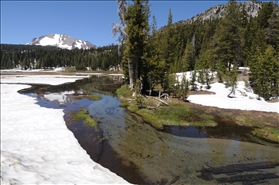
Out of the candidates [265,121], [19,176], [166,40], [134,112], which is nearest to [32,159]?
[19,176]

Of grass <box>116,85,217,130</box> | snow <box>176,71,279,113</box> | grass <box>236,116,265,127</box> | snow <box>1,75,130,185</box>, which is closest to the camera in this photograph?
snow <box>1,75,130,185</box>

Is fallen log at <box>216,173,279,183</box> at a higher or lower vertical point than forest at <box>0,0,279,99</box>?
lower

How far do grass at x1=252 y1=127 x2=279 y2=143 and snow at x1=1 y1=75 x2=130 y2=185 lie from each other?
1330 centimetres

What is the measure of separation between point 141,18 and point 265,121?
73.5 feet

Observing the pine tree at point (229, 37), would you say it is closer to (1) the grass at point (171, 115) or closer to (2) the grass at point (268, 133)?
(1) the grass at point (171, 115)

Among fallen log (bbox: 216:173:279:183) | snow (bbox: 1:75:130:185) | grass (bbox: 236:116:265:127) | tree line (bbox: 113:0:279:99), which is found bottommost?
fallen log (bbox: 216:173:279:183)

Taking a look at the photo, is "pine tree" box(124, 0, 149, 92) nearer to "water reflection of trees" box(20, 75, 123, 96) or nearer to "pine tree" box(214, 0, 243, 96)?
"water reflection of trees" box(20, 75, 123, 96)

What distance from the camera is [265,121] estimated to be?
18.6 m

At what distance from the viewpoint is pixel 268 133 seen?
1576cm

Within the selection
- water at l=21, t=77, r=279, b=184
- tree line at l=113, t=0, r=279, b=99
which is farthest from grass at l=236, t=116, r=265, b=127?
tree line at l=113, t=0, r=279, b=99

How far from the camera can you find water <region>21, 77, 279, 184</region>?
33.2ft

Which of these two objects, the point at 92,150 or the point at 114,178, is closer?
the point at 114,178

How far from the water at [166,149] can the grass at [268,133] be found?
2.69 feet

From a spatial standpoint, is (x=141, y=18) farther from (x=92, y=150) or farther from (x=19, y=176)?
(x=19, y=176)
